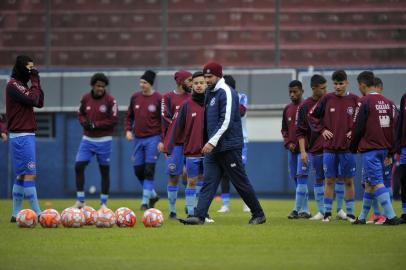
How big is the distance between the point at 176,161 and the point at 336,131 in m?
2.75

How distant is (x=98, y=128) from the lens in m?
18.8

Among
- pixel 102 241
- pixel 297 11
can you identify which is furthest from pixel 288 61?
pixel 102 241

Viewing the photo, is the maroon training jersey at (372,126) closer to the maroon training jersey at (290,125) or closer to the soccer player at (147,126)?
the maroon training jersey at (290,125)

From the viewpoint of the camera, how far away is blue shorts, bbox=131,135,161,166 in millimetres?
19406

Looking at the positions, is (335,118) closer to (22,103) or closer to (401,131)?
(401,131)

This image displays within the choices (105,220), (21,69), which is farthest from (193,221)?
(21,69)

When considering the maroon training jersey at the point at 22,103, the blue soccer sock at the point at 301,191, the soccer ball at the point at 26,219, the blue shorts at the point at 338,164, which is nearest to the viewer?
the soccer ball at the point at 26,219

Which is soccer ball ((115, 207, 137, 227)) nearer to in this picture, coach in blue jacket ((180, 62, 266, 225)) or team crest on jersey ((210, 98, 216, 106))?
coach in blue jacket ((180, 62, 266, 225))

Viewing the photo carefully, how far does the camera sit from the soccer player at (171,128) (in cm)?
1634

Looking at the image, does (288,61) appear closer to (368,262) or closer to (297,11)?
(297,11)

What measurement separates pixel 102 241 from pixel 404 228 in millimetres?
4263

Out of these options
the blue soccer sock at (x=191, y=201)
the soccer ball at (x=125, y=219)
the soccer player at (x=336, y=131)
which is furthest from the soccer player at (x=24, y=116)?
the soccer player at (x=336, y=131)

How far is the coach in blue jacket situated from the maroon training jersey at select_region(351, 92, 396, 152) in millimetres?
1644

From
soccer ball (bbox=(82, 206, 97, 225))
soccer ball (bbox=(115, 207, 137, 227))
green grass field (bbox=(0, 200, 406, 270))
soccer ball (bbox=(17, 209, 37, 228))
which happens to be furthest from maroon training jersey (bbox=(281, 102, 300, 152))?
soccer ball (bbox=(17, 209, 37, 228))
